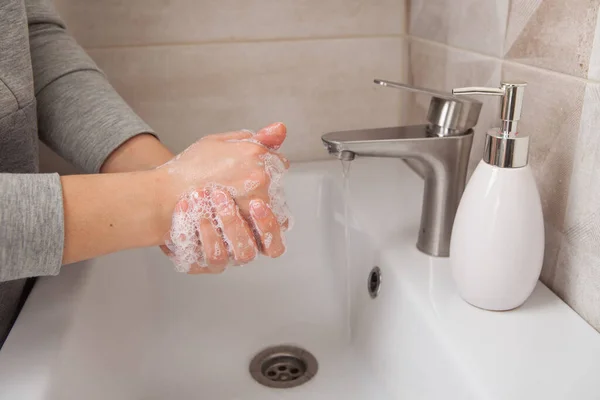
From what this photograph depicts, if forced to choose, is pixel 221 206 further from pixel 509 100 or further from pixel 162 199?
pixel 509 100

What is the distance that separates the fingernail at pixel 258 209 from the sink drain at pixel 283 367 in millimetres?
252

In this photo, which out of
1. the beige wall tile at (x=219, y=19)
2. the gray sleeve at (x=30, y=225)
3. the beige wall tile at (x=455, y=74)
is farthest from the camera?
the beige wall tile at (x=219, y=19)

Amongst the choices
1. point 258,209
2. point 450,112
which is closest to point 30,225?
point 258,209

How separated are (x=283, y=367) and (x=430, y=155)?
0.97 ft

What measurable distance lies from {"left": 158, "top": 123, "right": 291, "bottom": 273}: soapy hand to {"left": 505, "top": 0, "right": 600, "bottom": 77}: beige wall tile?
10.0 inches

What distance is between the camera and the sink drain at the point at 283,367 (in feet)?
1.98

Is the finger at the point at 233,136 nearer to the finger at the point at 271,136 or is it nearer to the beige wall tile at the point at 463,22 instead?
the finger at the point at 271,136

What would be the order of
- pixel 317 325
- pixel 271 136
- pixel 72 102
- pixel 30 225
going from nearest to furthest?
pixel 30 225
pixel 271 136
pixel 72 102
pixel 317 325

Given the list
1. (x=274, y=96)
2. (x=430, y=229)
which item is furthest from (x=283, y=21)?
(x=430, y=229)

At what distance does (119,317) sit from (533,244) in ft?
1.42

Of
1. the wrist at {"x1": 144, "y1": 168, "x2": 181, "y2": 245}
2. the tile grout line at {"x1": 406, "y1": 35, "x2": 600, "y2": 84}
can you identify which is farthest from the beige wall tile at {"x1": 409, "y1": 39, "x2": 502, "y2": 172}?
the wrist at {"x1": 144, "y1": 168, "x2": 181, "y2": 245}

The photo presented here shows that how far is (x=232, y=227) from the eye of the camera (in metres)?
0.42

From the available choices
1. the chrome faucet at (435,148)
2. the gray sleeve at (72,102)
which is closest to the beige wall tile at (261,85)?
the gray sleeve at (72,102)

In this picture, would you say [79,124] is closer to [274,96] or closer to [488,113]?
[274,96]
